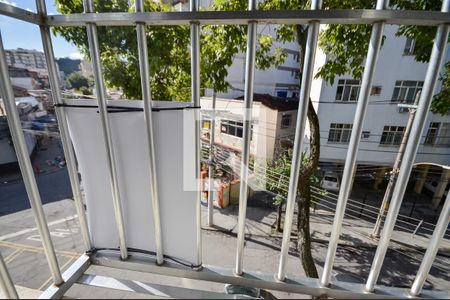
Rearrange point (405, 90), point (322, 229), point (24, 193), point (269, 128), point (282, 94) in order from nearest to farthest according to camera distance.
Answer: point (322, 229), point (405, 90), point (269, 128), point (24, 193), point (282, 94)

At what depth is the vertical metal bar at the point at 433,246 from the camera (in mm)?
718

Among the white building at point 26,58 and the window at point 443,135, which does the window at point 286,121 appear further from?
the white building at point 26,58

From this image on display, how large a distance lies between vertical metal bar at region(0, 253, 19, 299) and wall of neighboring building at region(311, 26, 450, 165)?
6980 mm

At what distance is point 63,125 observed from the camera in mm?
862

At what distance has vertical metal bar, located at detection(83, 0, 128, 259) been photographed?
0.73 metres

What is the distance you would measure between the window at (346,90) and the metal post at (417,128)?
23.9ft

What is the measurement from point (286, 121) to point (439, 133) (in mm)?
4904

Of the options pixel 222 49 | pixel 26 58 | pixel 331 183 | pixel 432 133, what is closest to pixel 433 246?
pixel 26 58

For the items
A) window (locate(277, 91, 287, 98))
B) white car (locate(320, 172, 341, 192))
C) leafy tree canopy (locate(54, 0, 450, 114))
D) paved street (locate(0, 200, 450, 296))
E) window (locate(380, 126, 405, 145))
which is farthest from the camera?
window (locate(277, 91, 287, 98))

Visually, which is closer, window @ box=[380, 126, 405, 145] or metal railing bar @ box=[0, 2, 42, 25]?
metal railing bar @ box=[0, 2, 42, 25]

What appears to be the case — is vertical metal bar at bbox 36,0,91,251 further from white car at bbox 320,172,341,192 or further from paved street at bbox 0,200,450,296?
white car at bbox 320,172,341,192

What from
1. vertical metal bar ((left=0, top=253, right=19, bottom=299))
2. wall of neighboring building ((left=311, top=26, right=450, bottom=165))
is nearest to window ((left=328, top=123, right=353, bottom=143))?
wall of neighboring building ((left=311, top=26, right=450, bottom=165))

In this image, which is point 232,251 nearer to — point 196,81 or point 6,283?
point 6,283

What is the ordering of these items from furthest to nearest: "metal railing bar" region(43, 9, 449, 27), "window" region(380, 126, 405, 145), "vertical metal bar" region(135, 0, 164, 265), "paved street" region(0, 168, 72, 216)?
"window" region(380, 126, 405, 145)
"paved street" region(0, 168, 72, 216)
"vertical metal bar" region(135, 0, 164, 265)
"metal railing bar" region(43, 9, 449, 27)
